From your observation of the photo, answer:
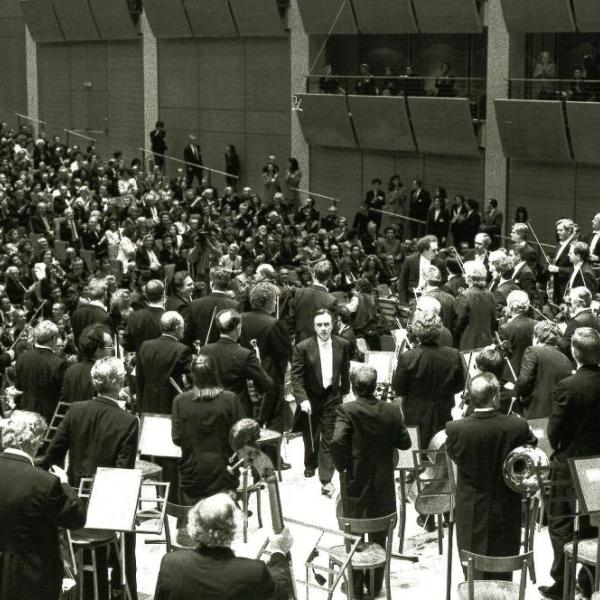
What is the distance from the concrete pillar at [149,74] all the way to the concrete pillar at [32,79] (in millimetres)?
6037

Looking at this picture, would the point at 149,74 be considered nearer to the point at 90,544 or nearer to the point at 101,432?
the point at 101,432

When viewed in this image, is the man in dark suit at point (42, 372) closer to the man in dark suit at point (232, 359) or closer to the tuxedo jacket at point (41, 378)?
the tuxedo jacket at point (41, 378)

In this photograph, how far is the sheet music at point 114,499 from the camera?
599 cm

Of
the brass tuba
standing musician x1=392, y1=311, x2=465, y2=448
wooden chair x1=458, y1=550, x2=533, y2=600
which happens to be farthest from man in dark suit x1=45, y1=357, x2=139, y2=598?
standing musician x1=392, y1=311, x2=465, y2=448

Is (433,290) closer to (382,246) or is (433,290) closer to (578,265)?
(578,265)

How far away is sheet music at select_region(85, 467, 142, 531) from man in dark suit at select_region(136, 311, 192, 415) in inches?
102

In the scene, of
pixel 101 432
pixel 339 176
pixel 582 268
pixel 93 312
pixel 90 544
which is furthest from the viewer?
pixel 339 176

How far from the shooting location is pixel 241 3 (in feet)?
87.5

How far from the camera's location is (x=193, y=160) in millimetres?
28172

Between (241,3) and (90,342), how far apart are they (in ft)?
65.2

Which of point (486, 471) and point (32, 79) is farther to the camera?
point (32, 79)

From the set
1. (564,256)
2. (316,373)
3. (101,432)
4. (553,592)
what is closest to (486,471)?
(553,592)

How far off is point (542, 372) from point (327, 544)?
2.23 m

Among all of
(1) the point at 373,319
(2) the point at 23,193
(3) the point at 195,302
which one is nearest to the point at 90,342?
(3) the point at 195,302
